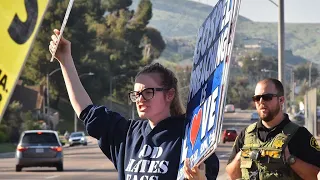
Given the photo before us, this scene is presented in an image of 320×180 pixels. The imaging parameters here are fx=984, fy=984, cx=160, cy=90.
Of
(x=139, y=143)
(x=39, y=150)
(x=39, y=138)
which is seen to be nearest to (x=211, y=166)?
(x=139, y=143)

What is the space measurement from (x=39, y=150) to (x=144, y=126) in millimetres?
26342

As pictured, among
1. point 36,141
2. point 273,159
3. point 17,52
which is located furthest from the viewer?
point 36,141

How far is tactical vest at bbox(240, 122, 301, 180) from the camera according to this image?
7430 mm

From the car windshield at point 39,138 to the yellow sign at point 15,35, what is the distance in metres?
28.6

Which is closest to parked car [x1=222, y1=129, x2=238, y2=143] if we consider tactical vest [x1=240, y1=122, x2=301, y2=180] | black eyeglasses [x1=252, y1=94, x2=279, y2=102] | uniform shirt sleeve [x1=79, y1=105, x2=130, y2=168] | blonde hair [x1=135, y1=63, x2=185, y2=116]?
black eyeglasses [x1=252, y1=94, x2=279, y2=102]

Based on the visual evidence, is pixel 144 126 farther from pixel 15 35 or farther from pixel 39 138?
pixel 39 138

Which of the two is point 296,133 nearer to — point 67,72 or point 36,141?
point 67,72

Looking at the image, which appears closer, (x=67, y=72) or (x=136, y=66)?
(x=67, y=72)

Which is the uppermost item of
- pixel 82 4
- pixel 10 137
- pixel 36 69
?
pixel 82 4

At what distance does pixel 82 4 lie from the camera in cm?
9156

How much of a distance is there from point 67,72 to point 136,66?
96.9m

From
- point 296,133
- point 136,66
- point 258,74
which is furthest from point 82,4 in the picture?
point 296,133

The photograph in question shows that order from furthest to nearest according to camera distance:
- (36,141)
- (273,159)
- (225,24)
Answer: (36,141)
(273,159)
(225,24)

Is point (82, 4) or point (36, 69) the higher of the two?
point (82, 4)
